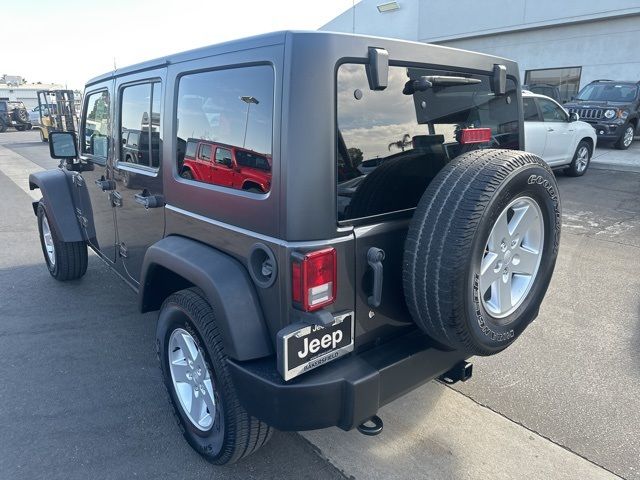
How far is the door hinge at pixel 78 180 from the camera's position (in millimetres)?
4031

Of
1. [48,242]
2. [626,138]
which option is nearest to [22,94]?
[48,242]

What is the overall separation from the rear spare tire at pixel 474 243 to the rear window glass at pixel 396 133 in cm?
22

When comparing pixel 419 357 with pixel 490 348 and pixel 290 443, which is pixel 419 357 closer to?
pixel 490 348

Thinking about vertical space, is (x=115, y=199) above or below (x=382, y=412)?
above

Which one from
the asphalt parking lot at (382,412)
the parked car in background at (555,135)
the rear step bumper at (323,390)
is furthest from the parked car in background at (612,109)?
the rear step bumper at (323,390)

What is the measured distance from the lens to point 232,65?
6.75 feet

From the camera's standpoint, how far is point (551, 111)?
29.1 feet

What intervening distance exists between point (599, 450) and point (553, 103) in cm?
794

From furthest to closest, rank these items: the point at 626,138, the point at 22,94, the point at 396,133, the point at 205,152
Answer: the point at 22,94
the point at 626,138
the point at 205,152
the point at 396,133

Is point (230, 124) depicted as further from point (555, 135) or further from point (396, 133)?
point (555, 135)

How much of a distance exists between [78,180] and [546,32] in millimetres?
19957

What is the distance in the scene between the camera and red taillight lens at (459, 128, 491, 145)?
2262mm

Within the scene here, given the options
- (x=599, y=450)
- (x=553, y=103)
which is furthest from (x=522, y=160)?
(x=553, y=103)

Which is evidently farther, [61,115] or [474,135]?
[61,115]
